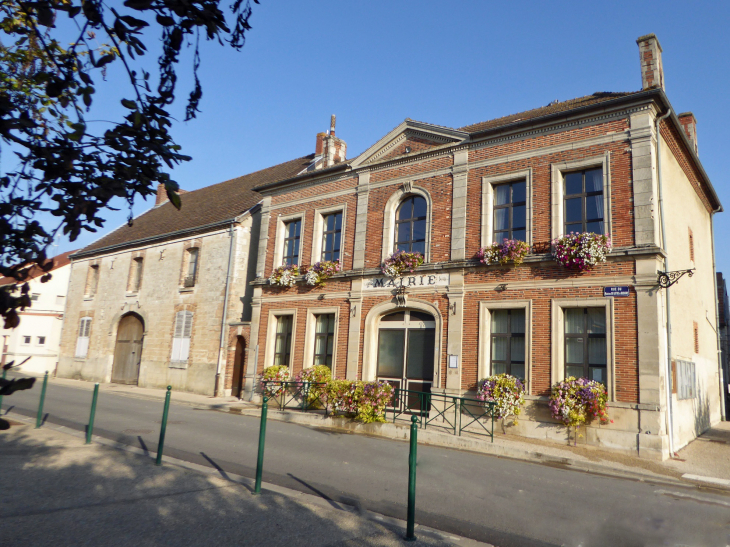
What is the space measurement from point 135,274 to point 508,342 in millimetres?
19617

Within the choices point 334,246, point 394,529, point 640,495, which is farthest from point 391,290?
point 394,529

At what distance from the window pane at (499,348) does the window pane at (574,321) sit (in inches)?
62.0

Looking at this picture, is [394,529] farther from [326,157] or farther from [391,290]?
[326,157]

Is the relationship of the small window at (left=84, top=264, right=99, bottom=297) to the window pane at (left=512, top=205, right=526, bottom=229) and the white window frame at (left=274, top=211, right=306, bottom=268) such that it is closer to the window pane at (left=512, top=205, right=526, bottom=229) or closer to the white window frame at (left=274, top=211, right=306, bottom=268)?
the white window frame at (left=274, top=211, right=306, bottom=268)

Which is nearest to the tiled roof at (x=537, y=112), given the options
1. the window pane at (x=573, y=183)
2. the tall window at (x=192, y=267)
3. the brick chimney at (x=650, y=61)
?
the brick chimney at (x=650, y=61)

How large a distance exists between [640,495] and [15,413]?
13158 mm

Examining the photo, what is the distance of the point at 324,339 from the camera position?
681 inches

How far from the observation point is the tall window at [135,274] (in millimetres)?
25781

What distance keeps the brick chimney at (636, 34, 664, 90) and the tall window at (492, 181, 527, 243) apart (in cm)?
394

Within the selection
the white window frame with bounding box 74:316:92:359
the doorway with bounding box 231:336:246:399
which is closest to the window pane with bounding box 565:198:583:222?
the doorway with bounding box 231:336:246:399

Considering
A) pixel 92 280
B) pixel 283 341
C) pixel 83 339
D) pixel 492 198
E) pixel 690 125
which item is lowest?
pixel 83 339

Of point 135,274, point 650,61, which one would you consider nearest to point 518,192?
point 650,61

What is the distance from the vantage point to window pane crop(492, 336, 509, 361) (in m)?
13.5

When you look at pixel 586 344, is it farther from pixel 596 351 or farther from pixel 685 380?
pixel 685 380
